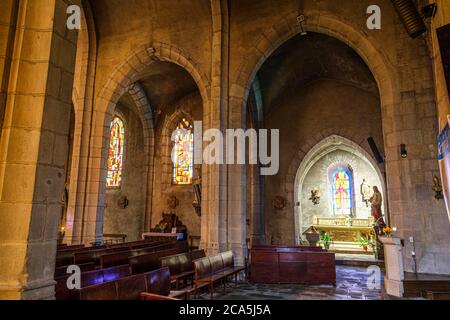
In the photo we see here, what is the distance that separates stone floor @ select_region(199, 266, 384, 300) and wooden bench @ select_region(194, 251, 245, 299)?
0.37m

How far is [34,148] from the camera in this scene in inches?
117

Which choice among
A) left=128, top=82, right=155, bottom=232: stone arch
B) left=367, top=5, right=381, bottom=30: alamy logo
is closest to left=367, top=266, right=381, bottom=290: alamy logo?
left=367, top=5, right=381, bottom=30: alamy logo

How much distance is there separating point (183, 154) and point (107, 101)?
484cm

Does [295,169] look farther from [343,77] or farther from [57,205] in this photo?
[57,205]

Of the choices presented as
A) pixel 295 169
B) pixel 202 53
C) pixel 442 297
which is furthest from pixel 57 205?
pixel 295 169

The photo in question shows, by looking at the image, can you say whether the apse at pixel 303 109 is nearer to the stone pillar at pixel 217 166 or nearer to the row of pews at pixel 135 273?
the stone pillar at pixel 217 166

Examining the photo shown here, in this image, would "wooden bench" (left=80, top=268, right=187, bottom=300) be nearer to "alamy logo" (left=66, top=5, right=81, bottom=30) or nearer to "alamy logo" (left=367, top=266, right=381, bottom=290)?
"alamy logo" (left=66, top=5, right=81, bottom=30)

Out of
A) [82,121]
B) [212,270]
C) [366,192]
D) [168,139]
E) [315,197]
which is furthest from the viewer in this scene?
[315,197]

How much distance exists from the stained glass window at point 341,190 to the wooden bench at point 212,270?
1154 centimetres

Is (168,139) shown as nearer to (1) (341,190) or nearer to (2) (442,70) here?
(1) (341,190)

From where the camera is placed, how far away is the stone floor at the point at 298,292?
579 centimetres

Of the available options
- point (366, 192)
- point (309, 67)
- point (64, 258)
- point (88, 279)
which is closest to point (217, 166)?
point (64, 258)

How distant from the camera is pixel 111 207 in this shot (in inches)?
550
